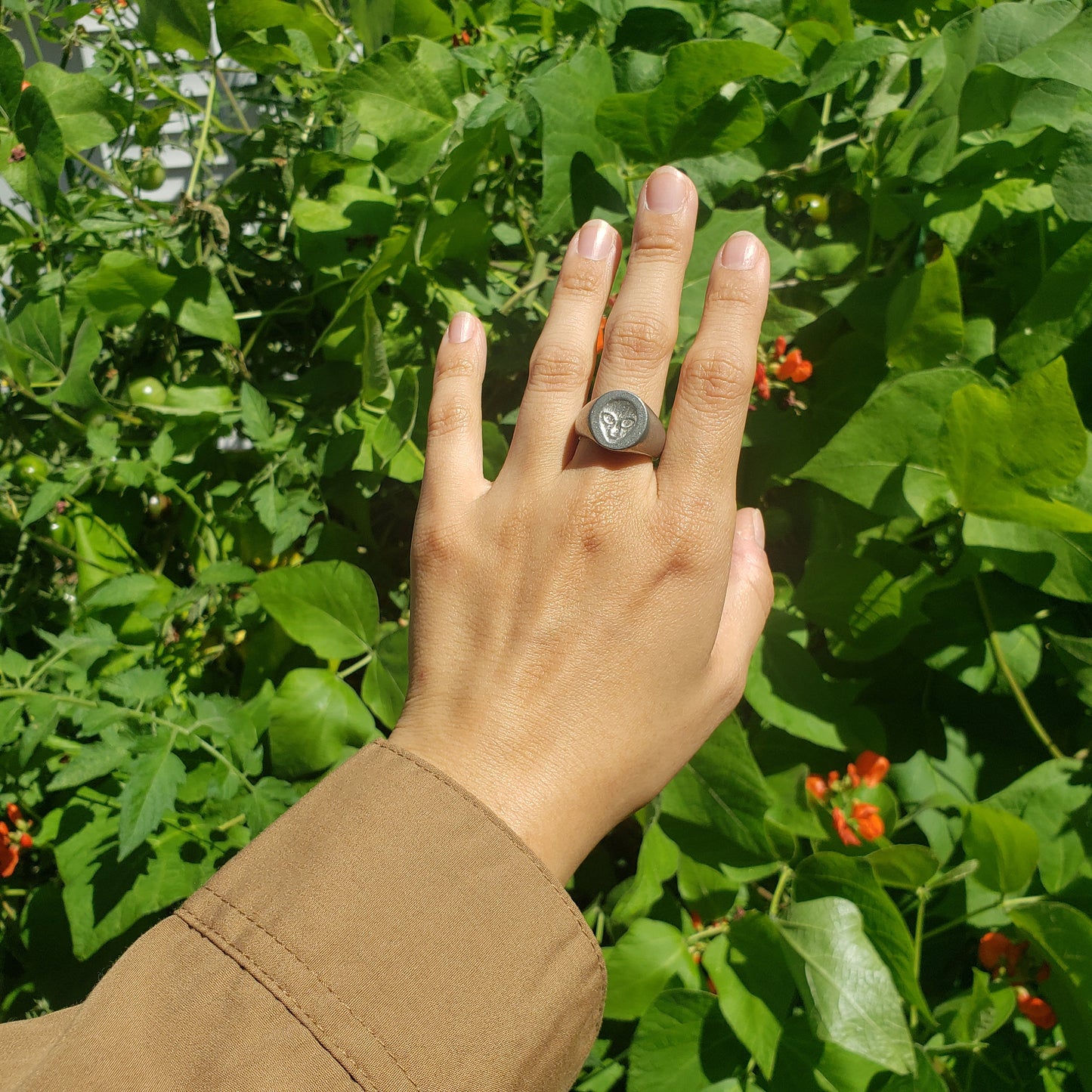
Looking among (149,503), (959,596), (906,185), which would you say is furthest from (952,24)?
(149,503)

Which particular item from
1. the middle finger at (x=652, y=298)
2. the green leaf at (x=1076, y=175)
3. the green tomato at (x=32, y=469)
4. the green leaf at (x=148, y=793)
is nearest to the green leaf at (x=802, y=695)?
the middle finger at (x=652, y=298)

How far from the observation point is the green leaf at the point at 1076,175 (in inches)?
41.4

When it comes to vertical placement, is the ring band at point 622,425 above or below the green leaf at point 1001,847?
above

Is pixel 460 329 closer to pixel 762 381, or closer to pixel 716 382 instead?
pixel 716 382

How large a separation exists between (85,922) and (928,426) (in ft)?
4.76

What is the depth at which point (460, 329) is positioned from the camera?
1094 mm

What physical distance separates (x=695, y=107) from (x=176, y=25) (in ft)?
2.93

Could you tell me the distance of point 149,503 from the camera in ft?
5.44

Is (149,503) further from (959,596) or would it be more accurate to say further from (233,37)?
(959,596)

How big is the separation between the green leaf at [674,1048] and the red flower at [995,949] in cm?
41

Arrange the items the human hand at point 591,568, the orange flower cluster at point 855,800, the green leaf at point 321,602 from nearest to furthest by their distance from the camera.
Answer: the human hand at point 591,568 → the orange flower cluster at point 855,800 → the green leaf at point 321,602

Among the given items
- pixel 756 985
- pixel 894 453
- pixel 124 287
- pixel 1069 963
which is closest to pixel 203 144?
pixel 124 287

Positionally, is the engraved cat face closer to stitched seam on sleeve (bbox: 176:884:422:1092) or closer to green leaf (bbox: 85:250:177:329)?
stitched seam on sleeve (bbox: 176:884:422:1092)

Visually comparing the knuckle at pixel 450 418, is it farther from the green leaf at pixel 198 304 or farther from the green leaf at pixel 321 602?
the green leaf at pixel 198 304
